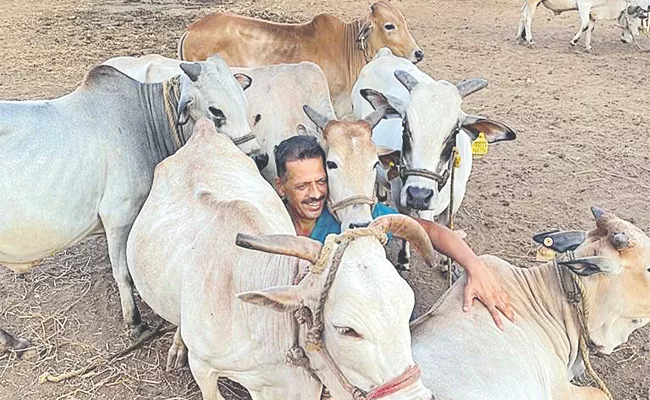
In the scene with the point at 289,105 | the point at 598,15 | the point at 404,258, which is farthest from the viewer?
the point at 598,15

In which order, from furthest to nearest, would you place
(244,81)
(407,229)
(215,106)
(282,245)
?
(244,81)
(215,106)
(407,229)
(282,245)

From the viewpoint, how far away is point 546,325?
11.6 ft

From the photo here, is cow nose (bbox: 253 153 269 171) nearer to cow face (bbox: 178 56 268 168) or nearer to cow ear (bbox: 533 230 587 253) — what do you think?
cow face (bbox: 178 56 268 168)

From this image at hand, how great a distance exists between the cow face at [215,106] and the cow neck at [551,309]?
1840 mm

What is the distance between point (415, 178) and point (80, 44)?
947cm

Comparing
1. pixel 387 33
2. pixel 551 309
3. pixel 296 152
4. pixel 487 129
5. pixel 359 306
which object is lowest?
pixel 551 309

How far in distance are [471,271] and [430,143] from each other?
1.13 m

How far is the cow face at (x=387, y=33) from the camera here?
7387 millimetres

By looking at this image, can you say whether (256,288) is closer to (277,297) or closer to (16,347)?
(277,297)

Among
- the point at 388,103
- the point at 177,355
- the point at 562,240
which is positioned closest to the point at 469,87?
the point at 388,103

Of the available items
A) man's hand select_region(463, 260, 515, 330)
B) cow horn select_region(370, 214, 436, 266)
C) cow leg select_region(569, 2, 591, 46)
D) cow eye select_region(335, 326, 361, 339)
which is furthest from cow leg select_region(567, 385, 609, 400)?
cow leg select_region(569, 2, 591, 46)

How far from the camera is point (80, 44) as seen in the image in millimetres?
11875

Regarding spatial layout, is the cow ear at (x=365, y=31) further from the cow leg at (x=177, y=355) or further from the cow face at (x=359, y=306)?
the cow face at (x=359, y=306)

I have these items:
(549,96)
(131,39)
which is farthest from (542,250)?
(131,39)
